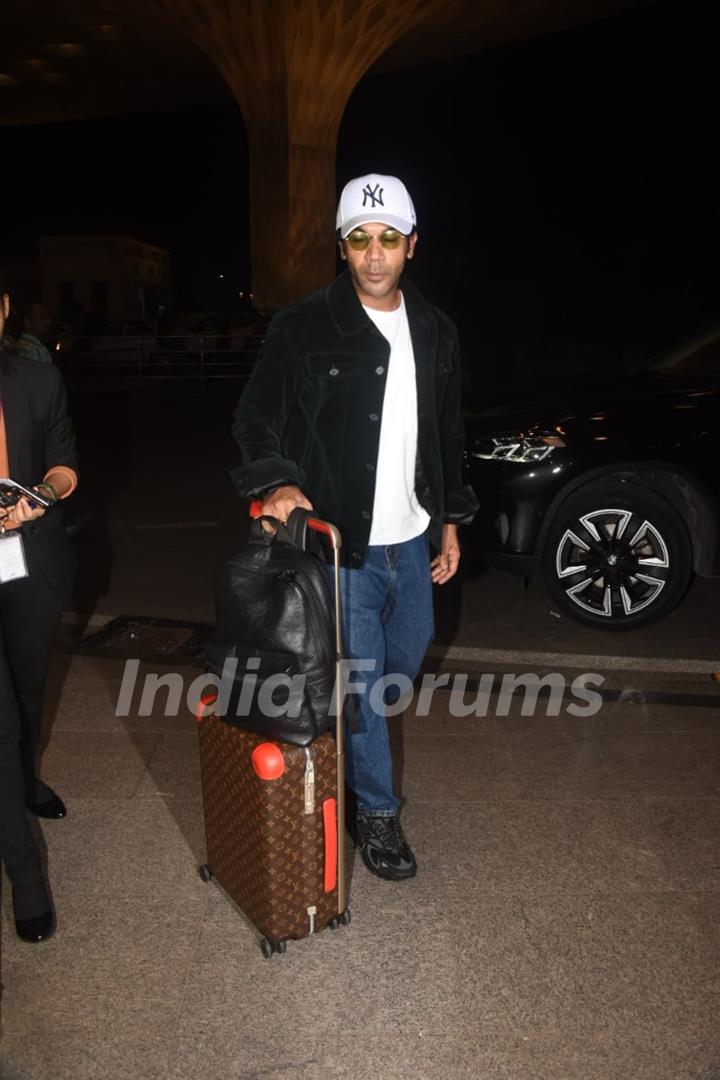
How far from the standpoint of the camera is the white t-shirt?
298 centimetres

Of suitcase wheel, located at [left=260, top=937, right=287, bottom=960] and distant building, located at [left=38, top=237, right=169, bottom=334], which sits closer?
suitcase wheel, located at [left=260, top=937, right=287, bottom=960]

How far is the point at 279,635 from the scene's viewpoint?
8.26 ft

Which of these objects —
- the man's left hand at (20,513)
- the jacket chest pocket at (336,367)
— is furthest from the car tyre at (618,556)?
the man's left hand at (20,513)

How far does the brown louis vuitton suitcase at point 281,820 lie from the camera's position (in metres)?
2.59

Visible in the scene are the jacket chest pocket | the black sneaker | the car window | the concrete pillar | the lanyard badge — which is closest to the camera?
the lanyard badge

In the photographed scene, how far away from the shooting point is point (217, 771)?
284cm

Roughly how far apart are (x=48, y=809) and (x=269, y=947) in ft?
3.88

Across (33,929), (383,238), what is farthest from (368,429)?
(33,929)

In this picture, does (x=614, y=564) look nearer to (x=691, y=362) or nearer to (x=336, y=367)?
(x=691, y=362)

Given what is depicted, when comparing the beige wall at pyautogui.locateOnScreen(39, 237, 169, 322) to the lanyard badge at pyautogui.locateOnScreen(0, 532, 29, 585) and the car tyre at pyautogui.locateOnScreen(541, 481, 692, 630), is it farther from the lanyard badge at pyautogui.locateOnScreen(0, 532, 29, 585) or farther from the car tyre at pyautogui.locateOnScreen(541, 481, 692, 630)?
the lanyard badge at pyautogui.locateOnScreen(0, 532, 29, 585)

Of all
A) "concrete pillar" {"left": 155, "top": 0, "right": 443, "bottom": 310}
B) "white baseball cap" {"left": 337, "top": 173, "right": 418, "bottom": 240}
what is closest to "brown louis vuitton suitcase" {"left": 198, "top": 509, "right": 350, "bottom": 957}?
"white baseball cap" {"left": 337, "top": 173, "right": 418, "bottom": 240}

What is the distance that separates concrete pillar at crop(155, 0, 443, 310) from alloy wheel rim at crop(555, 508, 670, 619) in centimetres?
1480

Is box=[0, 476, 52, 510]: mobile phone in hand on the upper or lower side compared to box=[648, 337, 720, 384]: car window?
lower

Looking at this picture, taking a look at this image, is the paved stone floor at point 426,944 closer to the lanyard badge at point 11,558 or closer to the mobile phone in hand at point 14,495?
the lanyard badge at point 11,558
